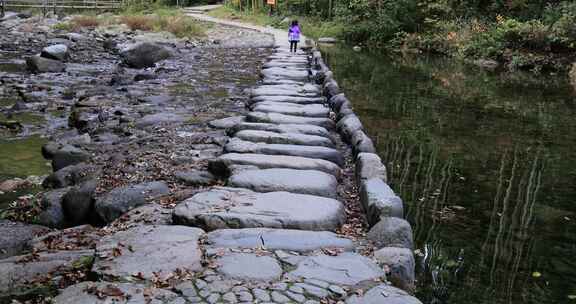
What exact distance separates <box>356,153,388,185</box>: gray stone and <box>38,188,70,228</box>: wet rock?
279 centimetres

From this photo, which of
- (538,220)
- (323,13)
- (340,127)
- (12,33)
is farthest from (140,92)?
(323,13)

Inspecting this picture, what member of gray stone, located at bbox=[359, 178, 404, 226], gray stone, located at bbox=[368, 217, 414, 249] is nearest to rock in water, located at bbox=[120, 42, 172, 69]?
gray stone, located at bbox=[359, 178, 404, 226]

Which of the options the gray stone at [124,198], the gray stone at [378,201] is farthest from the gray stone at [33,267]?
the gray stone at [378,201]

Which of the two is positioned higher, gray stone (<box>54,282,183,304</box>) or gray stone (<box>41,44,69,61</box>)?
gray stone (<box>54,282,183,304</box>)

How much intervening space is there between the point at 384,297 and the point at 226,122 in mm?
5186

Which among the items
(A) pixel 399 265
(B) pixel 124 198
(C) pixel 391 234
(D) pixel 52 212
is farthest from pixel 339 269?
(D) pixel 52 212

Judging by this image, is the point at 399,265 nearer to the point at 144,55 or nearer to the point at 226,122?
the point at 226,122

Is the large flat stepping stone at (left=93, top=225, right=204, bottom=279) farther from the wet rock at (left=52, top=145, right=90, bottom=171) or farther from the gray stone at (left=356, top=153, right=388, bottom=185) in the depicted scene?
the wet rock at (left=52, top=145, right=90, bottom=171)

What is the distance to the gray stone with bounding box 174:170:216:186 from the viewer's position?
5.50 metres

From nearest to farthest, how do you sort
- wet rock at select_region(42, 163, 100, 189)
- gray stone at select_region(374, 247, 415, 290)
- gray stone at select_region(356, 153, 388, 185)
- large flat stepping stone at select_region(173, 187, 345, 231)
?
1. gray stone at select_region(374, 247, 415, 290)
2. large flat stepping stone at select_region(173, 187, 345, 231)
3. gray stone at select_region(356, 153, 388, 185)
4. wet rock at select_region(42, 163, 100, 189)

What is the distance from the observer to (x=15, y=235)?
15.3ft

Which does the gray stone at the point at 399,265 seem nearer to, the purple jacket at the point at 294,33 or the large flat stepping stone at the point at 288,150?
the large flat stepping stone at the point at 288,150

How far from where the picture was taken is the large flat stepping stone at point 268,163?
18.3 ft

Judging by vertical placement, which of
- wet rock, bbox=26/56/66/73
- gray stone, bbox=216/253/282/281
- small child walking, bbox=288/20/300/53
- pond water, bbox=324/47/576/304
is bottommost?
pond water, bbox=324/47/576/304
